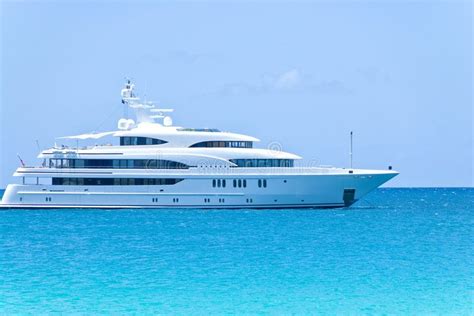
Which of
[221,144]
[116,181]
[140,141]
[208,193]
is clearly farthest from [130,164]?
[221,144]

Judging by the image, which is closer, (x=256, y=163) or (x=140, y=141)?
(x=256, y=163)

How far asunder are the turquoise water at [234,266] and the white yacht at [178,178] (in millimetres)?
1608

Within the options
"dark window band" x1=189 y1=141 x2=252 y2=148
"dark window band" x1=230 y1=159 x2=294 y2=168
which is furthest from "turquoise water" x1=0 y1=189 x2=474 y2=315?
"dark window band" x1=189 y1=141 x2=252 y2=148

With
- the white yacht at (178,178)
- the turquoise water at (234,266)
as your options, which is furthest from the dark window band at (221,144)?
the turquoise water at (234,266)

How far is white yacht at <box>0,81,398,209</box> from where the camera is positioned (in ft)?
160

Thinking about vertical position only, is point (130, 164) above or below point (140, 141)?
below

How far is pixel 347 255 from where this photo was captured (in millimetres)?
31688

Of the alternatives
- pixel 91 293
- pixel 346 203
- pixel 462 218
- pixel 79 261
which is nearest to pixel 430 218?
pixel 462 218

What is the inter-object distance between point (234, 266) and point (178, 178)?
20.4 metres

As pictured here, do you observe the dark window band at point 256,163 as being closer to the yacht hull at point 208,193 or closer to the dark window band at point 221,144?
the yacht hull at point 208,193

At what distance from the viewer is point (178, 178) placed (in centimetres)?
4869

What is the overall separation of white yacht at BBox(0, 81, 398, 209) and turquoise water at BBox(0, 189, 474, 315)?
1608 mm

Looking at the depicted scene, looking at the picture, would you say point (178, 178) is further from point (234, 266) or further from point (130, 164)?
point (234, 266)

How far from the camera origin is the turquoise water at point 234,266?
22.4 meters
